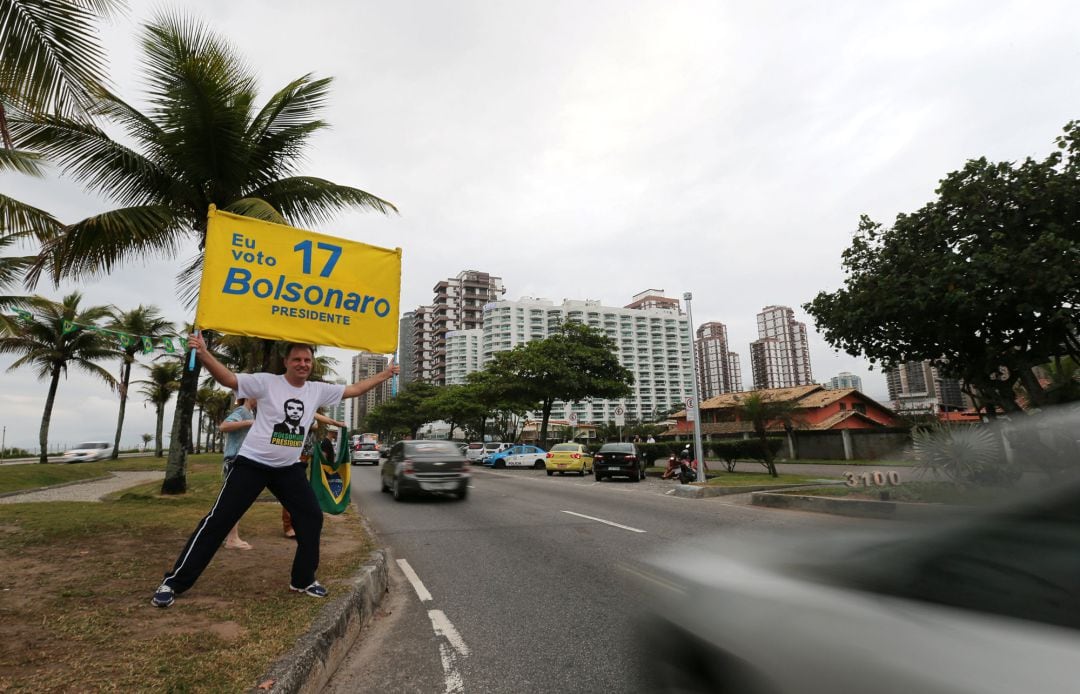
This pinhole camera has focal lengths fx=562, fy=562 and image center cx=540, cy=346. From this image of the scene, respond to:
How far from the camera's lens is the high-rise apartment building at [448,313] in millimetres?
136125

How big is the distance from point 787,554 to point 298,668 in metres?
2.66

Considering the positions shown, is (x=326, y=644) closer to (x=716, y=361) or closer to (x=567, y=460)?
(x=567, y=460)

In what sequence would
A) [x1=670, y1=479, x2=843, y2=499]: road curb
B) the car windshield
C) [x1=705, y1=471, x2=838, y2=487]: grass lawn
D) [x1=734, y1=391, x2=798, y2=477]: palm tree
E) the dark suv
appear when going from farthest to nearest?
the dark suv < [x1=734, y1=391, x2=798, y2=477]: palm tree < [x1=705, y1=471, x2=838, y2=487]: grass lawn < [x1=670, y1=479, x2=843, y2=499]: road curb < the car windshield

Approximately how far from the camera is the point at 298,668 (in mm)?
3121

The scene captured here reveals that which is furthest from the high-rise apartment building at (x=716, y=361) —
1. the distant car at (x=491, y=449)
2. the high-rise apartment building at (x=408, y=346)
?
the distant car at (x=491, y=449)

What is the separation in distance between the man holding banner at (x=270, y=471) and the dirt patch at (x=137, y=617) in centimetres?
26

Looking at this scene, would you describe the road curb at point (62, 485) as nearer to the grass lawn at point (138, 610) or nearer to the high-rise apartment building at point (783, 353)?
the grass lawn at point (138, 610)

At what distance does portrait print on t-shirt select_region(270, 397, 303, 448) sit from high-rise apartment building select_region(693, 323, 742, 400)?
148 metres

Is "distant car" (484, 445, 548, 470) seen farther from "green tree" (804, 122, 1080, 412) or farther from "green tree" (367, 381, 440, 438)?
"green tree" (367, 381, 440, 438)

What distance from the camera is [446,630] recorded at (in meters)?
4.37

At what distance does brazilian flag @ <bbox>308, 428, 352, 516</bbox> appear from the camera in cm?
638

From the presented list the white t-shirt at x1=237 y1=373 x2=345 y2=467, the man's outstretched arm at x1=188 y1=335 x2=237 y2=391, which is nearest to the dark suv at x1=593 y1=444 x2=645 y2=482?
the white t-shirt at x1=237 y1=373 x2=345 y2=467

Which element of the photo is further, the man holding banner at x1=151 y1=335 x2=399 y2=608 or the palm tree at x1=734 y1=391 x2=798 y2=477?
the palm tree at x1=734 y1=391 x2=798 y2=477

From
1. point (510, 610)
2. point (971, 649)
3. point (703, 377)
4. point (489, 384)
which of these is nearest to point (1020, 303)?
point (510, 610)
